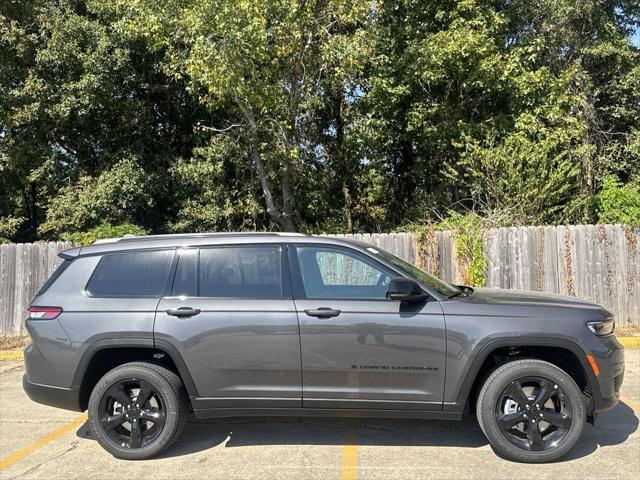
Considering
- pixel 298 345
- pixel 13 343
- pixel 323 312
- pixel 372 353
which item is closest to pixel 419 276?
pixel 372 353

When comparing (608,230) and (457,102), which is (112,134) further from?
(608,230)

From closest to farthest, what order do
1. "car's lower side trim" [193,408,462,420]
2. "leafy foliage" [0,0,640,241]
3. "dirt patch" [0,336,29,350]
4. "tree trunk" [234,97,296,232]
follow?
1. "car's lower side trim" [193,408,462,420]
2. "dirt patch" [0,336,29,350]
3. "leafy foliage" [0,0,640,241]
4. "tree trunk" [234,97,296,232]

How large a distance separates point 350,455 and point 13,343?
307 inches

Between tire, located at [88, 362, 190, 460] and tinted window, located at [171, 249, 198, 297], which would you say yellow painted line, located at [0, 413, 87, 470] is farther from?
tinted window, located at [171, 249, 198, 297]

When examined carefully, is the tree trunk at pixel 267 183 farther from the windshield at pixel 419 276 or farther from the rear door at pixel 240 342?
the rear door at pixel 240 342

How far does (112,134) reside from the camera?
1413cm

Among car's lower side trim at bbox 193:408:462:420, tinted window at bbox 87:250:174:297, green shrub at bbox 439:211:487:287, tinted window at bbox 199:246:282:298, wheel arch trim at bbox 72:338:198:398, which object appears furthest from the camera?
green shrub at bbox 439:211:487:287

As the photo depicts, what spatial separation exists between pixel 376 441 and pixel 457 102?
11.6 meters

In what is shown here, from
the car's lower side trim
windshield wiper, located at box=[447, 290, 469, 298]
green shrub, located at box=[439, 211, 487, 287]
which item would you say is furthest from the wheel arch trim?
green shrub, located at box=[439, 211, 487, 287]

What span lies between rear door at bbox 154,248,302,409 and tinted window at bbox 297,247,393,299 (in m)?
0.21

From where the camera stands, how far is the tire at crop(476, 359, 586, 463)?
161 inches

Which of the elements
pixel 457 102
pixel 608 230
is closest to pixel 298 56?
pixel 457 102

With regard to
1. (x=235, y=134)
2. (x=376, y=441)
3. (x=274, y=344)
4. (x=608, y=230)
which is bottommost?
(x=376, y=441)

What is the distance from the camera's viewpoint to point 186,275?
4.54 m
